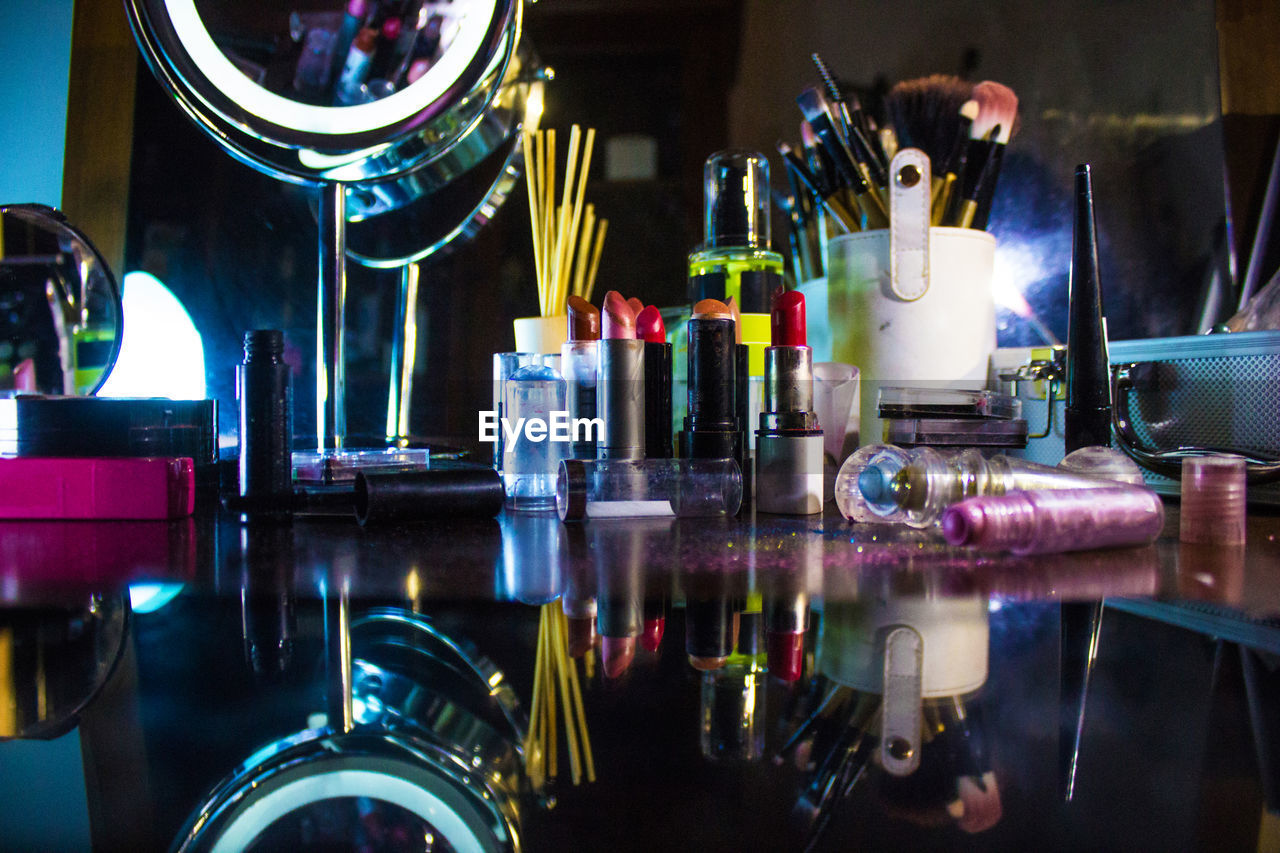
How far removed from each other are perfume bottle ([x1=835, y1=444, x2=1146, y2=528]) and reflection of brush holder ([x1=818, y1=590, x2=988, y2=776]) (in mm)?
207

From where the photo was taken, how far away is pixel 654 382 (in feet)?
2.51

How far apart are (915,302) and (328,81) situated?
0.69m

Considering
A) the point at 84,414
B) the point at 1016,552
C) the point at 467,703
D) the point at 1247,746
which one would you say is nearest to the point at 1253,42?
the point at 1016,552

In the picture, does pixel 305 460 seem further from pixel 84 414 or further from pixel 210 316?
pixel 210 316

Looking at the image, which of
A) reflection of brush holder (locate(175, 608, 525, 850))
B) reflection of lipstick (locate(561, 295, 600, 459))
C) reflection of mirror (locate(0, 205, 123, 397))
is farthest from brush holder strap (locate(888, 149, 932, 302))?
reflection of mirror (locate(0, 205, 123, 397))

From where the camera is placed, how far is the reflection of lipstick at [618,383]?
0.74m

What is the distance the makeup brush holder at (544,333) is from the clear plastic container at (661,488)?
0.79 feet

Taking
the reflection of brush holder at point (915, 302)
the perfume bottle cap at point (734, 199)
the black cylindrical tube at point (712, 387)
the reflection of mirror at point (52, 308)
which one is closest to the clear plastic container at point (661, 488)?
the black cylindrical tube at point (712, 387)

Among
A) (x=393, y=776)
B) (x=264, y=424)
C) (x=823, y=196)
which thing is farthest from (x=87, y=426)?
(x=823, y=196)

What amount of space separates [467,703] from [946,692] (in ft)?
0.52

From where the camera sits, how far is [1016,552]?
1.71ft

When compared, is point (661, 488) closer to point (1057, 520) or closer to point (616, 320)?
point (616, 320)

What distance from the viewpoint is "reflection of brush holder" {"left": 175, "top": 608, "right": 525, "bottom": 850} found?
19cm

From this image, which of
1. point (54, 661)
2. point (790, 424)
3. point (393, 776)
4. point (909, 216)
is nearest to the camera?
point (393, 776)
